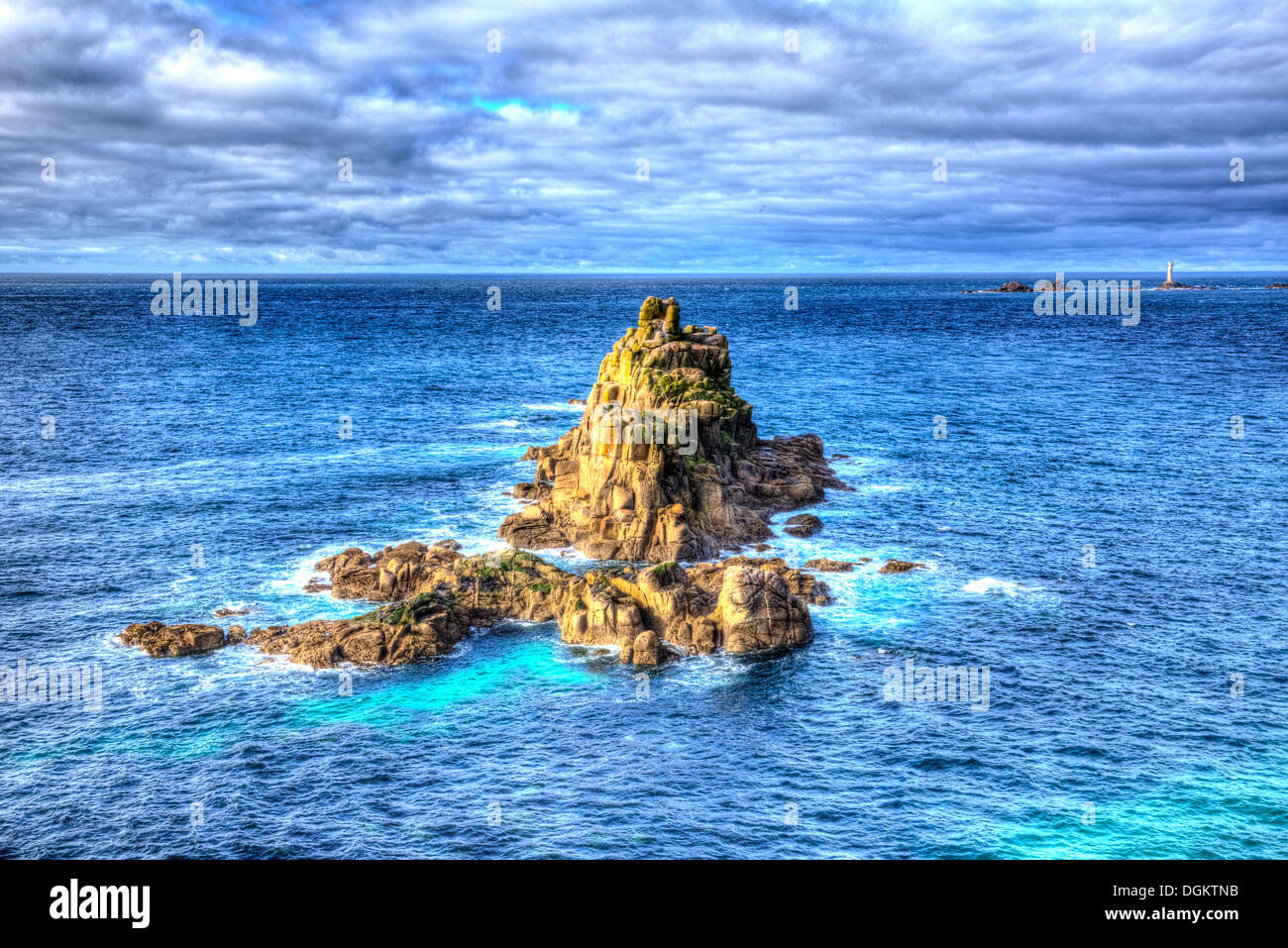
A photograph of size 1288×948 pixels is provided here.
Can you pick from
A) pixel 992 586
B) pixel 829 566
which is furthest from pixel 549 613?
pixel 992 586

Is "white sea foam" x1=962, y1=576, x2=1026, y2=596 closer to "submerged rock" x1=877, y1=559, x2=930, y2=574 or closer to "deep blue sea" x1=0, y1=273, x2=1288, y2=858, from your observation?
"deep blue sea" x1=0, y1=273, x2=1288, y2=858

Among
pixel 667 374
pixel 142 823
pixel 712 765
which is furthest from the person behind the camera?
pixel 667 374

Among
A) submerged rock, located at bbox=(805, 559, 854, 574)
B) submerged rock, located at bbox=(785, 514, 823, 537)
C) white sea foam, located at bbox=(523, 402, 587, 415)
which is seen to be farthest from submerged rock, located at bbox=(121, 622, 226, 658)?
white sea foam, located at bbox=(523, 402, 587, 415)

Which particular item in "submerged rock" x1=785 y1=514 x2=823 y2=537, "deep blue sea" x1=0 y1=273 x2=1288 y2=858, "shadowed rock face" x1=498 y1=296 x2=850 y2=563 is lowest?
"deep blue sea" x1=0 y1=273 x2=1288 y2=858

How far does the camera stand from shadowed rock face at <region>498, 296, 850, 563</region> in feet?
232

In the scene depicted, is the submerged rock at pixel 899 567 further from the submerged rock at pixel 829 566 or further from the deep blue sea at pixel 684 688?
the submerged rock at pixel 829 566

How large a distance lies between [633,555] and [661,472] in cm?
663

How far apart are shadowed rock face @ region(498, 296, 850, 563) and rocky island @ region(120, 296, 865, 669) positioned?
0.42 feet

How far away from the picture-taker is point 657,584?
58.8 meters

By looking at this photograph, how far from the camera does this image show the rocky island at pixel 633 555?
5644 centimetres

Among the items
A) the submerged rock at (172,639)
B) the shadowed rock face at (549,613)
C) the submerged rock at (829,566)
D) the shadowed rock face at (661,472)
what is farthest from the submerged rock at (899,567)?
the submerged rock at (172,639)
